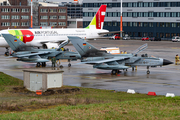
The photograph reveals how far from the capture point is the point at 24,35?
226 ft

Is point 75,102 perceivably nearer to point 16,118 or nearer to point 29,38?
point 16,118

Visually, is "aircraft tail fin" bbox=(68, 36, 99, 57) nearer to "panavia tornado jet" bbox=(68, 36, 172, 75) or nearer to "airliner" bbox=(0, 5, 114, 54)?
"panavia tornado jet" bbox=(68, 36, 172, 75)

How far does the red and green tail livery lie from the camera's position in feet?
224

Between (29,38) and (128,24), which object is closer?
(29,38)

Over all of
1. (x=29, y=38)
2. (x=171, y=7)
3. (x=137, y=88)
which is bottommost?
(x=137, y=88)

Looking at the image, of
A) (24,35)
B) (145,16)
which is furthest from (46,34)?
(145,16)

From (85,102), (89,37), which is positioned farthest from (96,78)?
(89,37)

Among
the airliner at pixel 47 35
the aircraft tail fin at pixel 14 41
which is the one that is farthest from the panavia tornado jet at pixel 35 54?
the airliner at pixel 47 35

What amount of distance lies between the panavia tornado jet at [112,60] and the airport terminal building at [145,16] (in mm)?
94073

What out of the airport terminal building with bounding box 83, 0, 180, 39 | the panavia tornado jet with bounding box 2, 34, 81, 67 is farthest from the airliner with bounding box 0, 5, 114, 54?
the airport terminal building with bounding box 83, 0, 180, 39

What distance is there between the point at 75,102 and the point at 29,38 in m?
48.7

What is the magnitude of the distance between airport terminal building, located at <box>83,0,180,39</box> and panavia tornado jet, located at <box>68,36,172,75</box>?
9407cm

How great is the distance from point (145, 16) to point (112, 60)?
10202cm

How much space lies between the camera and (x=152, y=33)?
14225 centimetres
